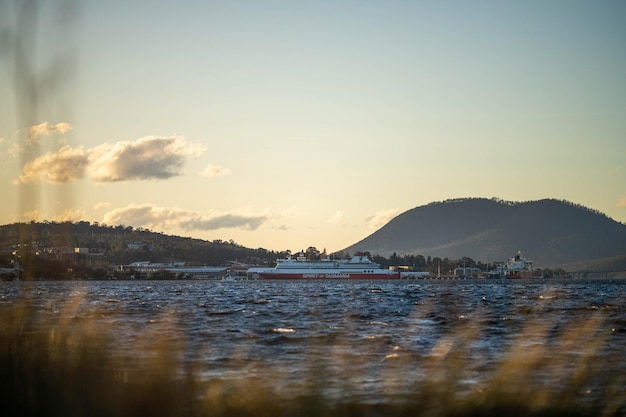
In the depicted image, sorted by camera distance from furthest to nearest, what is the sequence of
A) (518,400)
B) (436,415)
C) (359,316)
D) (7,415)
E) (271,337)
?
(359,316)
(271,337)
(518,400)
(436,415)
(7,415)

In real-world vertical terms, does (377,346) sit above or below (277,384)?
above

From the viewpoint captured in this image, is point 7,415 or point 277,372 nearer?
point 7,415

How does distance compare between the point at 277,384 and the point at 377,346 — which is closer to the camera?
the point at 277,384

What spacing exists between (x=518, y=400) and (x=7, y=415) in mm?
10639

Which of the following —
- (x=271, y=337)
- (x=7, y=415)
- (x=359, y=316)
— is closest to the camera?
(x=7, y=415)

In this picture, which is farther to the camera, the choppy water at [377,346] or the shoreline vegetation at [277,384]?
the choppy water at [377,346]

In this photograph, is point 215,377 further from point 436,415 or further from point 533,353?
point 533,353

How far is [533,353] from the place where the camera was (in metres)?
30.8

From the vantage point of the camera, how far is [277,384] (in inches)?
878

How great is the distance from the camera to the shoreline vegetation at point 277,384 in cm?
1744

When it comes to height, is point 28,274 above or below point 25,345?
above

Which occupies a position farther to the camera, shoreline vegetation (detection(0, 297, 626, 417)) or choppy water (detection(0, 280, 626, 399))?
choppy water (detection(0, 280, 626, 399))

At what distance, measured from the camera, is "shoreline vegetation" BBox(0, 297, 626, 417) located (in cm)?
1744

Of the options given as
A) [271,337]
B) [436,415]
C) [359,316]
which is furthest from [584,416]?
[359,316]
